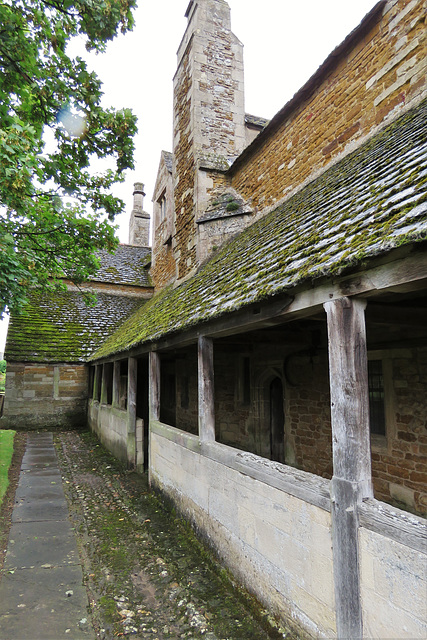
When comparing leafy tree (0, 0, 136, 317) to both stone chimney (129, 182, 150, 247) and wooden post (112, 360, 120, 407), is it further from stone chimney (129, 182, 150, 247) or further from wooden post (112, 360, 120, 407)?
stone chimney (129, 182, 150, 247)

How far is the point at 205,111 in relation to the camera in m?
10.6

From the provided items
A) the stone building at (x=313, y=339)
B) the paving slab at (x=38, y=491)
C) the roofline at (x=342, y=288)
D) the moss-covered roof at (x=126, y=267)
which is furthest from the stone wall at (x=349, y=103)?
the moss-covered roof at (x=126, y=267)

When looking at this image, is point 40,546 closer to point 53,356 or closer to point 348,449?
point 348,449

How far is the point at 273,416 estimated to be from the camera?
8062mm

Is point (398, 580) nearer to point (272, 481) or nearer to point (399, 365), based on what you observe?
point (272, 481)

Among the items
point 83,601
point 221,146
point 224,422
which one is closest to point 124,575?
point 83,601

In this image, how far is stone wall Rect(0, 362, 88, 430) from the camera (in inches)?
580

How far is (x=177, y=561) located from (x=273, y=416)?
13.1 ft

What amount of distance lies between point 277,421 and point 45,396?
1085 cm

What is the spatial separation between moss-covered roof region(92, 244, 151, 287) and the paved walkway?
14.3m

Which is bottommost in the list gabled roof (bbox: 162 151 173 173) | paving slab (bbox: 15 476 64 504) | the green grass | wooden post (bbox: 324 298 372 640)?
paving slab (bbox: 15 476 64 504)

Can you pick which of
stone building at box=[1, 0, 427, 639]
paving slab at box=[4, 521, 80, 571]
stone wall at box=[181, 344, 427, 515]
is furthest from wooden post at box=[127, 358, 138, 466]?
paving slab at box=[4, 521, 80, 571]

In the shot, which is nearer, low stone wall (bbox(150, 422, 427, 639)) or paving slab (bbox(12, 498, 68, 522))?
low stone wall (bbox(150, 422, 427, 639))

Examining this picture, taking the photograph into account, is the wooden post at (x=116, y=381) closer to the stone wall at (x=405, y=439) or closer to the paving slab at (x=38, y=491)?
the paving slab at (x=38, y=491)
